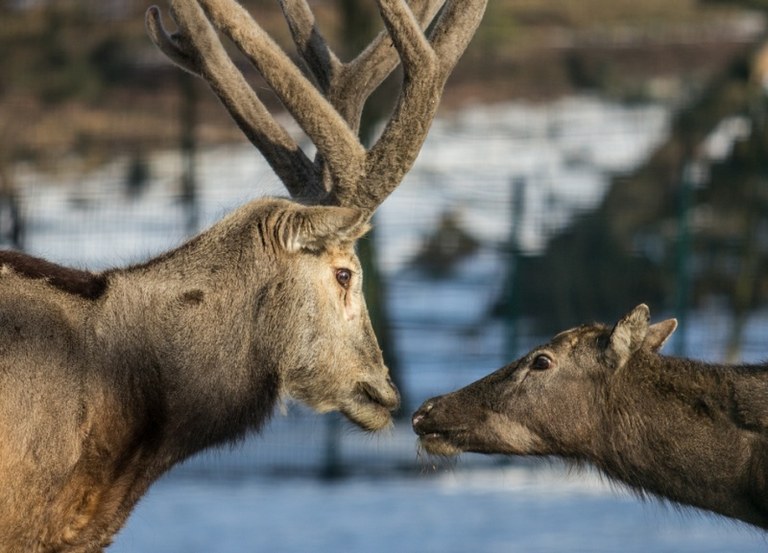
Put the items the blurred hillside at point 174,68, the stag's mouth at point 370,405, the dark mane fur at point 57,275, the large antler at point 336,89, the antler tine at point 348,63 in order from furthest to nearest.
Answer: the blurred hillside at point 174,68 < the antler tine at point 348,63 < the stag's mouth at point 370,405 < the large antler at point 336,89 < the dark mane fur at point 57,275

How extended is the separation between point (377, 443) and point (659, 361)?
20.1 feet

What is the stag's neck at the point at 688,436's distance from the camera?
6.95 metres

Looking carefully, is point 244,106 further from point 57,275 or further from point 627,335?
point 627,335

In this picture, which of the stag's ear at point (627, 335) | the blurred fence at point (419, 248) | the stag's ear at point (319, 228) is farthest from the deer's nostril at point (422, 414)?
the blurred fence at point (419, 248)

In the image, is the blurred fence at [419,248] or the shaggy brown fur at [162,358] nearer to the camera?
the shaggy brown fur at [162,358]

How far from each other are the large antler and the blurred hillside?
940 centimetres

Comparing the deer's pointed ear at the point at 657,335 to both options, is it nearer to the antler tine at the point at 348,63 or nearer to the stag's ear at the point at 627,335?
the stag's ear at the point at 627,335

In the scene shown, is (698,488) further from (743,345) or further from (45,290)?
(743,345)

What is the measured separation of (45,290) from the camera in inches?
229

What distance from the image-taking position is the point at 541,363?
7652 millimetres

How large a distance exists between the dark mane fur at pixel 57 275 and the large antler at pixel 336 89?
1065 millimetres

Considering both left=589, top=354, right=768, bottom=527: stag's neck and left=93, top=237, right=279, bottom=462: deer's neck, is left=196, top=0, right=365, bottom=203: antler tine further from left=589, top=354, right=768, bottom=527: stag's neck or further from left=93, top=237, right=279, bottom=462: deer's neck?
left=589, top=354, right=768, bottom=527: stag's neck

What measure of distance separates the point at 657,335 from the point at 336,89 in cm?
212

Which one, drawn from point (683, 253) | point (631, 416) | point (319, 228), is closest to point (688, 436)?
point (631, 416)
